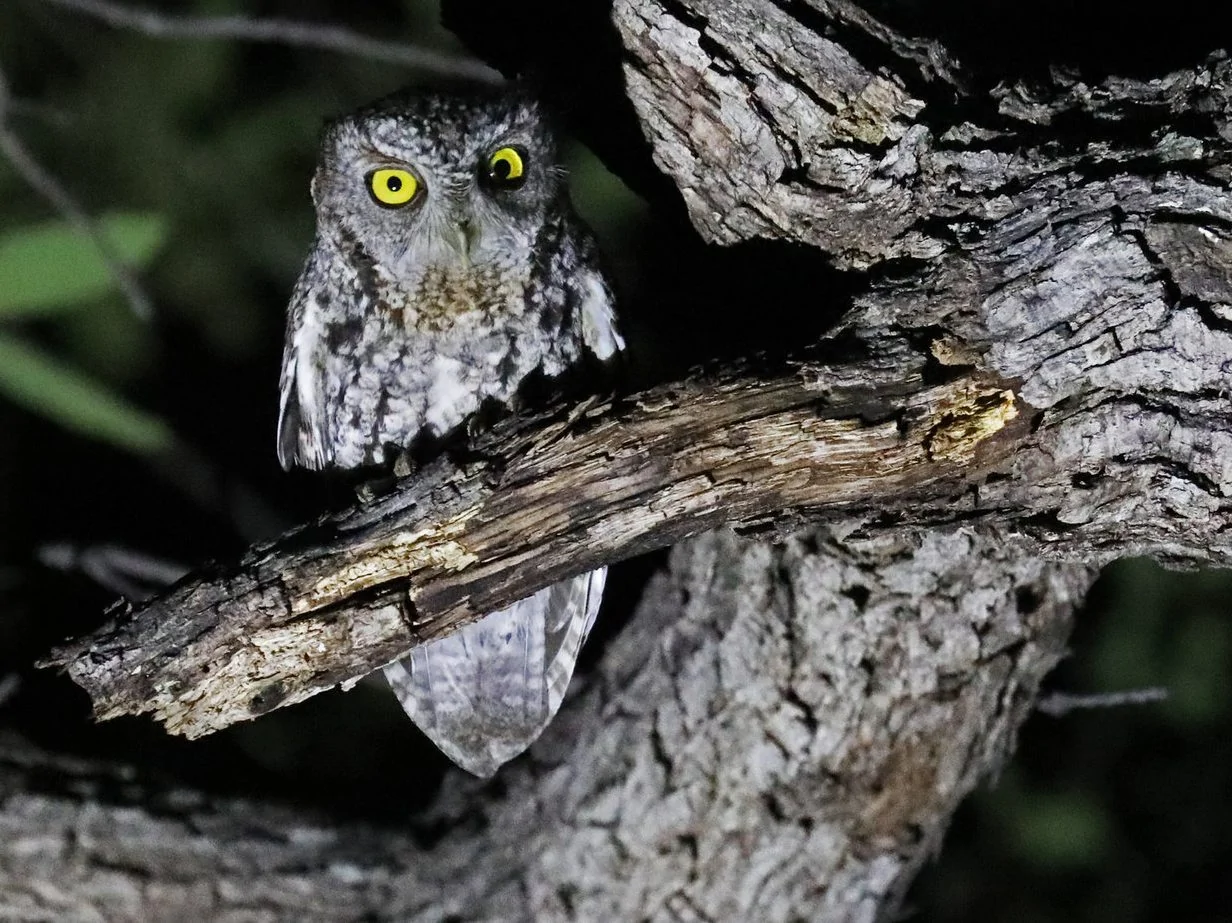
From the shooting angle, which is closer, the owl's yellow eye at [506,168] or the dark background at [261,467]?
the owl's yellow eye at [506,168]

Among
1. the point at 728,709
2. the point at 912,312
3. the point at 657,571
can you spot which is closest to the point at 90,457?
A: the point at 657,571

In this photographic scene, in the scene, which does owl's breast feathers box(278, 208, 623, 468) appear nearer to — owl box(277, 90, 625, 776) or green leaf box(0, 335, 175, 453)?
owl box(277, 90, 625, 776)

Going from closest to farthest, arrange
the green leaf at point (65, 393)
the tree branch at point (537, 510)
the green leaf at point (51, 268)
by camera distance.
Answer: the tree branch at point (537, 510) < the green leaf at point (51, 268) < the green leaf at point (65, 393)

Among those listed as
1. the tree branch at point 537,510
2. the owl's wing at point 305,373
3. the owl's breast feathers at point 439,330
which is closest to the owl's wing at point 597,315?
the owl's breast feathers at point 439,330

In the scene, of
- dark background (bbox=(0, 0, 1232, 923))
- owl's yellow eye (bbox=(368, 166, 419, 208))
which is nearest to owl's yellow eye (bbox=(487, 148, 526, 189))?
owl's yellow eye (bbox=(368, 166, 419, 208))

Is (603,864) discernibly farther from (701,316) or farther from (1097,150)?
(1097,150)

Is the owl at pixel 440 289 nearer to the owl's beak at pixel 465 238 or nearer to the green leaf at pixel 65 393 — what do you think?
the owl's beak at pixel 465 238
